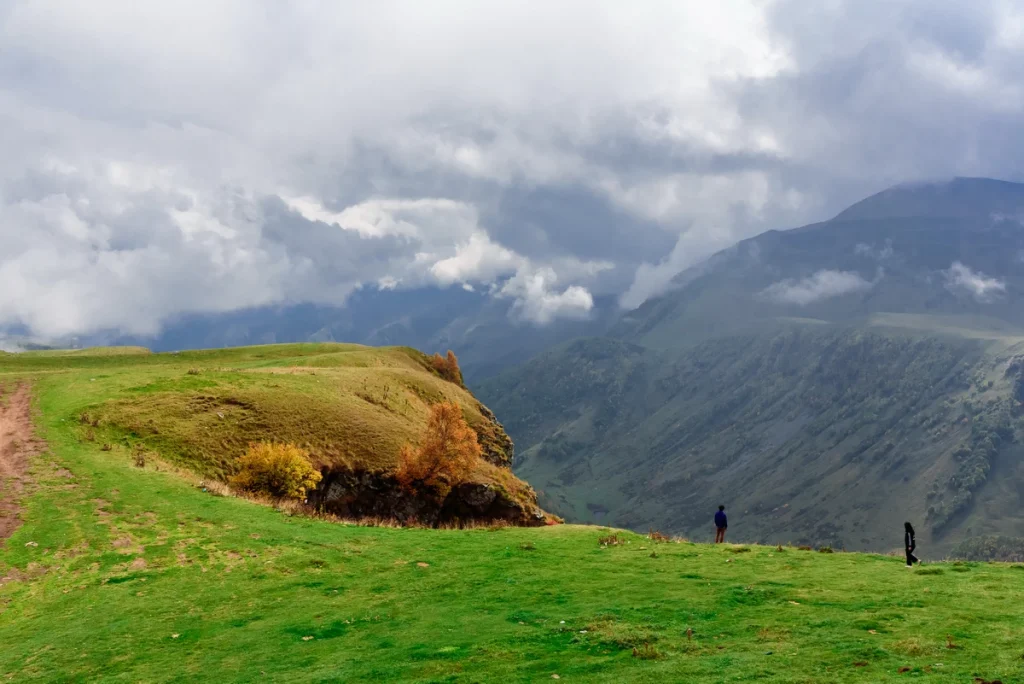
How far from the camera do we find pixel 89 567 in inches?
1056

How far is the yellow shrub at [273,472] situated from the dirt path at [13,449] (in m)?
14.1

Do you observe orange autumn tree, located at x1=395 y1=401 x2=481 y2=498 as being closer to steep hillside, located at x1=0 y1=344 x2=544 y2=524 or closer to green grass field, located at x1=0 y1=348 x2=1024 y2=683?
steep hillside, located at x1=0 y1=344 x2=544 y2=524

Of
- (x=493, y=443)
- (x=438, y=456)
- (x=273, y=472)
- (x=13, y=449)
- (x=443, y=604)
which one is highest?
(x=493, y=443)

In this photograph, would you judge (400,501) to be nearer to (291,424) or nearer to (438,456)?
(438,456)

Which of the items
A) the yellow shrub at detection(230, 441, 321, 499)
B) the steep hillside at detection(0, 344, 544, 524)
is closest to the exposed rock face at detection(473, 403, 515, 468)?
the steep hillside at detection(0, 344, 544, 524)

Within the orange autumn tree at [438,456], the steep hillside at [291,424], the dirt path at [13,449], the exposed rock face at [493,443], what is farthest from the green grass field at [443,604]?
the exposed rock face at [493,443]

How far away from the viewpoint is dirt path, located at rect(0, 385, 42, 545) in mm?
31109

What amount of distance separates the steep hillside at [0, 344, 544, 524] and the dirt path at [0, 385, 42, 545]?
3.57 meters

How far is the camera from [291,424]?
62.5 meters

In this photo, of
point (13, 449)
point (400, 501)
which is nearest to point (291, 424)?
point (400, 501)

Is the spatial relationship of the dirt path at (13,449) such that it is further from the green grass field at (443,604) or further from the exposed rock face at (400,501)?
the exposed rock face at (400,501)

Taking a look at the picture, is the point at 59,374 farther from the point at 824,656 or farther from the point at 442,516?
the point at 824,656

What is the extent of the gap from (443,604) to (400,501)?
43.6 metres

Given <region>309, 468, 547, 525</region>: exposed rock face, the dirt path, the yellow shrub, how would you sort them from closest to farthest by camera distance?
1. the dirt path
2. the yellow shrub
3. <region>309, 468, 547, 525</region>: exposed rock face
